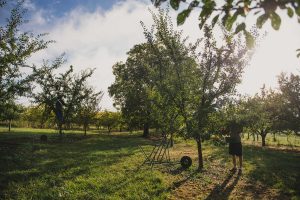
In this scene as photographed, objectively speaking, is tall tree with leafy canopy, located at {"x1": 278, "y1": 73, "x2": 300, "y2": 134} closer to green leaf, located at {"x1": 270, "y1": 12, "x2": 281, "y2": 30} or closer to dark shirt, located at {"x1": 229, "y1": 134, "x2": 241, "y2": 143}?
dark shirt, located at {"x1": 229, "y1": 134, "x2": 241, "y2": 143}

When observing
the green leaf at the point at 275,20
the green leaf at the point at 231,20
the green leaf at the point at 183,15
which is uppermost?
the green leaf at the point at 183,15

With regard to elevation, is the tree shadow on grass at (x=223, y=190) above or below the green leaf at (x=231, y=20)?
below

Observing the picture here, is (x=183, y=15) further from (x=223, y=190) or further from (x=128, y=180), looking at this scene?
(x=128, y=180)

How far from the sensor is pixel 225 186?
12344mm

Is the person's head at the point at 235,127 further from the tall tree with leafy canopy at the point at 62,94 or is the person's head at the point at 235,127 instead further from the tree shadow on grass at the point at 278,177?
the tall tree with leafy canopy at the point at 62,94

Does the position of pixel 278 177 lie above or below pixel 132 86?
below

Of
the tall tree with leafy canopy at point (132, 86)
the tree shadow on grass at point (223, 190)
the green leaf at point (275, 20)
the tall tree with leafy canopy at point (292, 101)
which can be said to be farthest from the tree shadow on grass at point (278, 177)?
the tall tree with leafy canopy at point (132, 86)

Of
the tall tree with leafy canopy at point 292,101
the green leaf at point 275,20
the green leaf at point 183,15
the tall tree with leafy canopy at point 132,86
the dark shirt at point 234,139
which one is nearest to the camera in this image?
the green leaf at point 275,20

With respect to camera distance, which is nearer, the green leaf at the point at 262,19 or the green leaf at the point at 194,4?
the green leaf at the point at 262,19

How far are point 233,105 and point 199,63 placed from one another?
8.82 feet

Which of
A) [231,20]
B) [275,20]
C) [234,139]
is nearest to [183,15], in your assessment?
[231,20]

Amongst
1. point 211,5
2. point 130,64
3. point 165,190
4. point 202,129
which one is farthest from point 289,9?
point 130,64

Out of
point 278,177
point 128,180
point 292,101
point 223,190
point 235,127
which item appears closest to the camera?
point 223,190

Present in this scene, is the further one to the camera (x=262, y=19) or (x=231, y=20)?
(x=231, y=20)
